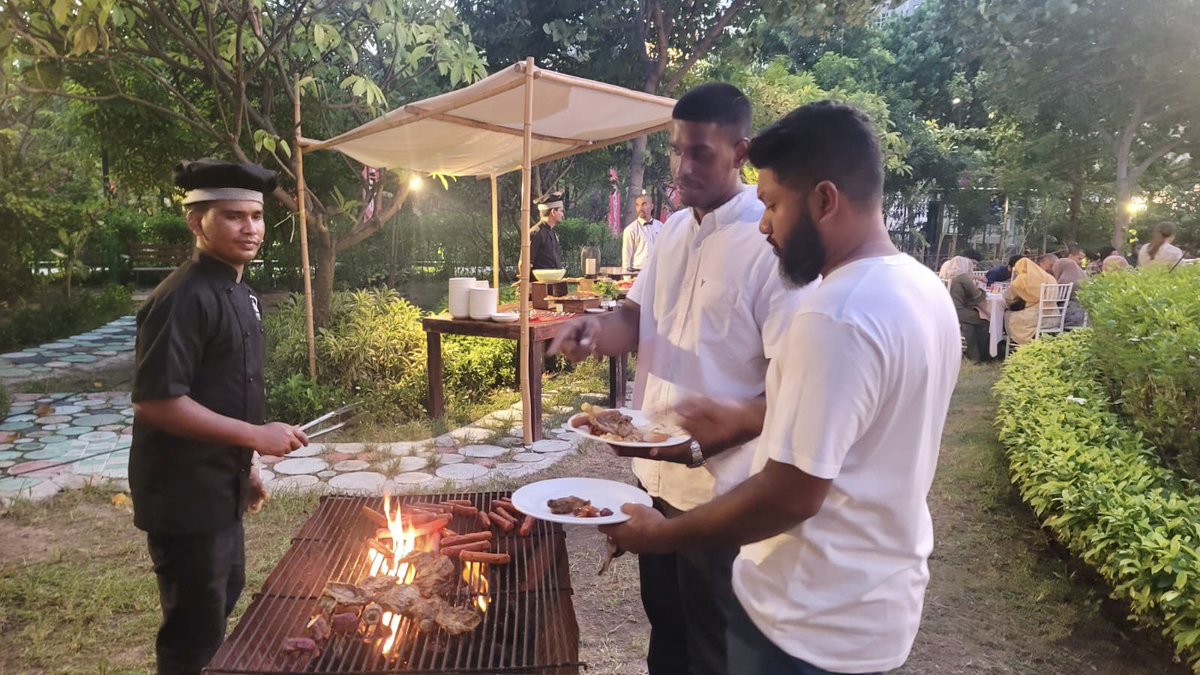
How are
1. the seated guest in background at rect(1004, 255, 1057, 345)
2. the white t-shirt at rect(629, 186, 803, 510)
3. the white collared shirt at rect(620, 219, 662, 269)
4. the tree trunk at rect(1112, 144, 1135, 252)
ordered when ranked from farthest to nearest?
the tree trunk at rect(1112, 144, 1135, 252)
the seated guest in background at rect(1004, 255, 1057, 345)
the white collared shirt at rect(620, 219, 662, 269)
the white t-shirt at rect(629, 186, 803, 510)

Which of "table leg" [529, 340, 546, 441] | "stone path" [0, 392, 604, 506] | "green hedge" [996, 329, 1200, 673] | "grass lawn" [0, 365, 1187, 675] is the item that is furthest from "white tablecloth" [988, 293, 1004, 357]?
"table leg" [529, 340, 546, 441]

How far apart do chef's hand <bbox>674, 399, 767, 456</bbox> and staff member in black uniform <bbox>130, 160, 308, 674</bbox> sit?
1.44 metres

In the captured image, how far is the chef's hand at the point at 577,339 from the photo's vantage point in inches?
114

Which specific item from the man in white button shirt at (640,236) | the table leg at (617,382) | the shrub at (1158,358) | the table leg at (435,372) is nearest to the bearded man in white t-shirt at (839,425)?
the shrub at (1158,358)

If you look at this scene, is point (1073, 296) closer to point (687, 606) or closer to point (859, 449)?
point (687, 606)

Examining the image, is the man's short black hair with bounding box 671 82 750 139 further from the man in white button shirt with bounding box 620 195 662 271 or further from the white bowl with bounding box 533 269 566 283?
the man in white button shirt with bounding box 620 195 662 271

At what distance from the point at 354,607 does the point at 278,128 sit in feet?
30.8

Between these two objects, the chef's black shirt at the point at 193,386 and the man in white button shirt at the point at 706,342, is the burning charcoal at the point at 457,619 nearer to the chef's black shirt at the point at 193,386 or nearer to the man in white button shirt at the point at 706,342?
the man in white button shirt at the point at 706,342

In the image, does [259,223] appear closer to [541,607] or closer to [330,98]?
[541,607]

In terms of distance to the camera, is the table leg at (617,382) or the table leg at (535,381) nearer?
the table leg at (535,381)

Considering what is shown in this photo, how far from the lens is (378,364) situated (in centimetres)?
784

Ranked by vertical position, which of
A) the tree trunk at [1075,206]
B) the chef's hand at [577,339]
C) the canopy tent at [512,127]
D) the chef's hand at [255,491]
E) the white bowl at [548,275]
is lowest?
the chef's hand at [255,491]

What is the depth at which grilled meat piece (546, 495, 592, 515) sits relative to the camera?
2432mm

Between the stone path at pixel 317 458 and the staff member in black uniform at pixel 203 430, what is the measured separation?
268cm
